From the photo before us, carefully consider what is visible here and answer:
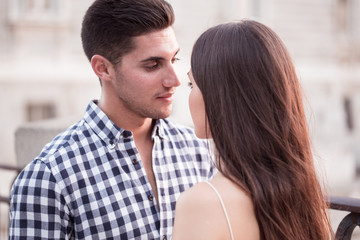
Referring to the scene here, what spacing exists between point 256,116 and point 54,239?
0.85 meters

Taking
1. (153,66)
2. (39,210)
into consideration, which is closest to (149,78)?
(153,66)

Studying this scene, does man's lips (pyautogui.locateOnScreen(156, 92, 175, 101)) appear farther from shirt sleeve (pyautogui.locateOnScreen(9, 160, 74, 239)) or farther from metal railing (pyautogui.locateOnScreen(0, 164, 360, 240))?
metal railing (pyautogui.locateOnScreen(0, 164, 360, 240))

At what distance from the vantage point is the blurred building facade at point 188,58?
339 inches

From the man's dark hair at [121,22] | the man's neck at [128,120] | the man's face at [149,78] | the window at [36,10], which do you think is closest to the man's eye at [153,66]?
the man's face at [149,78]

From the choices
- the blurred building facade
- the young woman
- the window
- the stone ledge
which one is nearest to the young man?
the young woman

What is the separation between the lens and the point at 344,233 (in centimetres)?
181

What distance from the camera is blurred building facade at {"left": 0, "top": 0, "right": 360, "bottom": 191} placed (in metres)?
8.61

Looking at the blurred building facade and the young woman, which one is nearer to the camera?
the young woman

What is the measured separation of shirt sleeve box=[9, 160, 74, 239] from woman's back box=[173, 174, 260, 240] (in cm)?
58

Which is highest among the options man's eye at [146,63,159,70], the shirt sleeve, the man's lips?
man's eye at [146,63,159,70]

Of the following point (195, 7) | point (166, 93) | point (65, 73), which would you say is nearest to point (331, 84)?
point (195, 7)

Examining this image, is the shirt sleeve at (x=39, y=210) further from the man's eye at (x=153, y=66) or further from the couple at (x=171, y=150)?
the man's eye at (x=153, y=66)

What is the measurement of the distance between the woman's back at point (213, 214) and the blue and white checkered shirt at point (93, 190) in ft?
1.79

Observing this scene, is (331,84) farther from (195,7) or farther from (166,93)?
(166,93)
